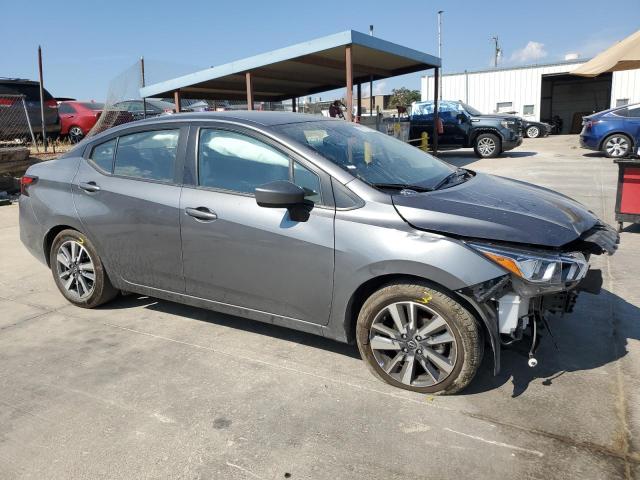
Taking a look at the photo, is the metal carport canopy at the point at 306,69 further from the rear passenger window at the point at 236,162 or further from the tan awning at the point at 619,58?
the rear passenger window at the point at 236,162

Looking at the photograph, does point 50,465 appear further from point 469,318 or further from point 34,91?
point 34,91

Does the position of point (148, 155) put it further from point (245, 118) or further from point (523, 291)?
point (523, 291)

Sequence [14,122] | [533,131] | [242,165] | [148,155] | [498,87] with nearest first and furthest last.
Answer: [242,165]
[148,155]
[14,122]
[533,131]
[498,87]

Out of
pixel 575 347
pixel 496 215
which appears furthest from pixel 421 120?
pixel 496 215

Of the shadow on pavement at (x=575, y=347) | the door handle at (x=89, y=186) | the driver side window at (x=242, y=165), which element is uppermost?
the driver side window at (x=242, y=165)

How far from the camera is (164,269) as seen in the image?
12.6 feet

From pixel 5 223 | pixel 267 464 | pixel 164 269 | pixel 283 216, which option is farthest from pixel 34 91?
pixel 267 464

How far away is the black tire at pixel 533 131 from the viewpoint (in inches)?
1001

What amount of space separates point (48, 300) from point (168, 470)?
293 cm

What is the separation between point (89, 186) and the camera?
4.16 meters

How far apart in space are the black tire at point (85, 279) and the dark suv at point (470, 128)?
45.0 feet

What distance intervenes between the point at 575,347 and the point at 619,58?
6049mm

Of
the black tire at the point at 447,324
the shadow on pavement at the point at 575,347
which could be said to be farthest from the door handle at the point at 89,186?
the shadow on pavement at the point at 575,347

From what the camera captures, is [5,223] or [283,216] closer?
[283,216]
